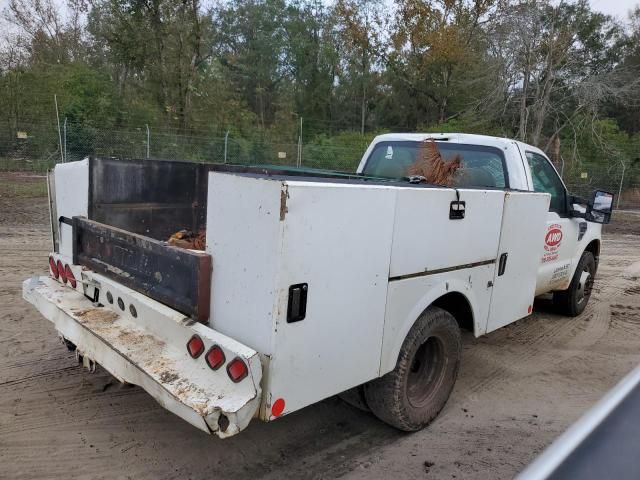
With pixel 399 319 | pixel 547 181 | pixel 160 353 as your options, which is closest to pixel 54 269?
pixel 160 353

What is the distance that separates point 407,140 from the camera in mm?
5145

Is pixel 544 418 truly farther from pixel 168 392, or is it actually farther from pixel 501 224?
pixel 168 392

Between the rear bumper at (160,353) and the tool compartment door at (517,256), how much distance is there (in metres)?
2.26

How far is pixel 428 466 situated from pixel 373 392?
533 mm

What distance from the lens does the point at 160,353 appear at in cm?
264

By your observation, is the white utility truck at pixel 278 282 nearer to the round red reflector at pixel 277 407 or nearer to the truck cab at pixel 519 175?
the round red reflector at pixel 277 407

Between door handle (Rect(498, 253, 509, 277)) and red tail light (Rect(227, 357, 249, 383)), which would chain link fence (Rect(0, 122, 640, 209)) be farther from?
red tail light (Rect(227, 357, 249, 383))

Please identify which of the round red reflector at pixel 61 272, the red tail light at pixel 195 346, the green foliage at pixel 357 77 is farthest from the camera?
the green foliage at pixel 357 77

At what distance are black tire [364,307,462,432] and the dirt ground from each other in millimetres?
168

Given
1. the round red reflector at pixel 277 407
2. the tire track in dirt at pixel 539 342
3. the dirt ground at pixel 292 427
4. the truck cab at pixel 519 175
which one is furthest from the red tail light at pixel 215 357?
the truck cab at pixel 519 175

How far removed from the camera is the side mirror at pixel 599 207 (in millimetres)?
5238

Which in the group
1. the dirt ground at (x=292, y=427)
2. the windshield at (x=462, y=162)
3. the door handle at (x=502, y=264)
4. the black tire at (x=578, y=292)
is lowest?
the dirt ground at (x=292, y=427)

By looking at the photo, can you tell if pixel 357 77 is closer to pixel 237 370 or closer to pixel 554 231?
pixel 554 231

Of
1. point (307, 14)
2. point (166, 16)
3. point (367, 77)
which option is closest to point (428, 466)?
point (166, 16)
